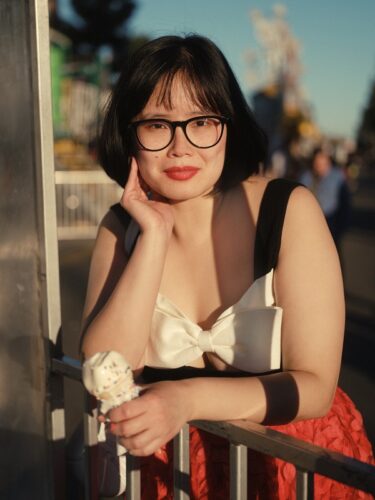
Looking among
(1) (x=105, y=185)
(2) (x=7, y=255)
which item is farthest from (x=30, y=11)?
(1) (x=105, y=185)

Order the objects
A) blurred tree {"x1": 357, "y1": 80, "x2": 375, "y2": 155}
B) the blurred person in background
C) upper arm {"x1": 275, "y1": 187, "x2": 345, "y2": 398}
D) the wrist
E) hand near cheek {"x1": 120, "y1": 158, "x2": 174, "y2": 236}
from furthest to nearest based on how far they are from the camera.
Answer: blurred tree {"x1": 357, "y1": 80, "x2": 375, "y2": 155} < the blurred person in background < hand near cheek {"x1": 120, "y1": 158, "x2": 174, "y2": 236} < upper arm {"x1": 275, "y1": 187, "x2": 345, "y2": 398} < the wrist

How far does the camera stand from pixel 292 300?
5.39 feet

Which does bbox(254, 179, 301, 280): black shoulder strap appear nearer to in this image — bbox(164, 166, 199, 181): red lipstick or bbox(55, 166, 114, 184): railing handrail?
bbox(164, 166, 199, 181): red lipstick

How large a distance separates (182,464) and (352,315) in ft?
21.3

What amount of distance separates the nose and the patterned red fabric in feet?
2.24

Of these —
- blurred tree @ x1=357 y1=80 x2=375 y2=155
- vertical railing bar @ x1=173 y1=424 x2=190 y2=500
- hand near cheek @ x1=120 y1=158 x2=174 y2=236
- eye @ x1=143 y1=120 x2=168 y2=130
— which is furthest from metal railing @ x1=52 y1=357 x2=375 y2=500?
blurred tree @ x1=357 y1=80 x2=375 y2=155

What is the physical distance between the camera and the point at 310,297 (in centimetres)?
162

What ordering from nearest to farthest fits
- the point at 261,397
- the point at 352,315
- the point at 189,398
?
the point at 189,398, the point at 261,397, the point at 352,315

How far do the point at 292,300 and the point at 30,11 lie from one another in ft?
3.16

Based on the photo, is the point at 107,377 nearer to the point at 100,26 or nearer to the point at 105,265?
the point at 105,265

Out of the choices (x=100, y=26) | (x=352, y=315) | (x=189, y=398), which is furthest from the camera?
(x=100, y=26)

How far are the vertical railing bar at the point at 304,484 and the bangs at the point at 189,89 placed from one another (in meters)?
0.94

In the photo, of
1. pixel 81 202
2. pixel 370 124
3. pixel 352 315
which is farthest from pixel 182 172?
pixel 370 124

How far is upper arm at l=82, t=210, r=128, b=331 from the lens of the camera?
1886mm
